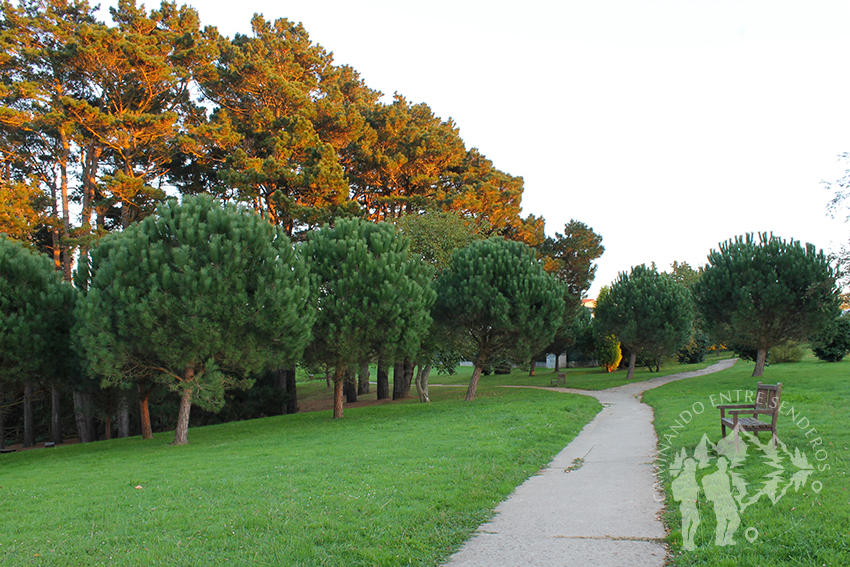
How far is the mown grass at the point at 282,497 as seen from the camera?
5.29 m

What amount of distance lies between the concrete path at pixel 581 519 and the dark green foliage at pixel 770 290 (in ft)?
65.8

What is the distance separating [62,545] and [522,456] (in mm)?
6919

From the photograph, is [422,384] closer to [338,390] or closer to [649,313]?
[338,390]

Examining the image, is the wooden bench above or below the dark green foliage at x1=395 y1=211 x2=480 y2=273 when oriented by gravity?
below

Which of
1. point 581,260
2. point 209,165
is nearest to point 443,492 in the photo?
point 209,165

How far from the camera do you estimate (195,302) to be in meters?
15.1

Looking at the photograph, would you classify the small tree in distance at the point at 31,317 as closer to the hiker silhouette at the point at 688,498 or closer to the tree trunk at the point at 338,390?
the tree trunk at the point at 338,390

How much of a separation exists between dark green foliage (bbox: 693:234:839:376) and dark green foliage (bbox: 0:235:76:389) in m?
28.2

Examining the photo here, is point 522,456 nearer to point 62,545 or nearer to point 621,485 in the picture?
point 621,485

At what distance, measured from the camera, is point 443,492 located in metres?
7.12

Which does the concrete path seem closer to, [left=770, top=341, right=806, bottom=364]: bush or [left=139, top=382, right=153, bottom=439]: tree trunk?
[left=139, top=382, right=153, bottom=439]: tree trunk

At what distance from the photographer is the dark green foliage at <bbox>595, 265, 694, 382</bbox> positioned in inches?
1366

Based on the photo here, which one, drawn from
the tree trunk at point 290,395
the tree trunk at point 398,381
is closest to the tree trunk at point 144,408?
the tree trunk at point 290,395

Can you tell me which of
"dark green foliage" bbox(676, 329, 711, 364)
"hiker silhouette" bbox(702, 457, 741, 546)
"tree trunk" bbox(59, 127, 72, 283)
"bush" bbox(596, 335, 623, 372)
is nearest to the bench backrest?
"hiker silhouette" bbox(702, 457, 741, 546)
